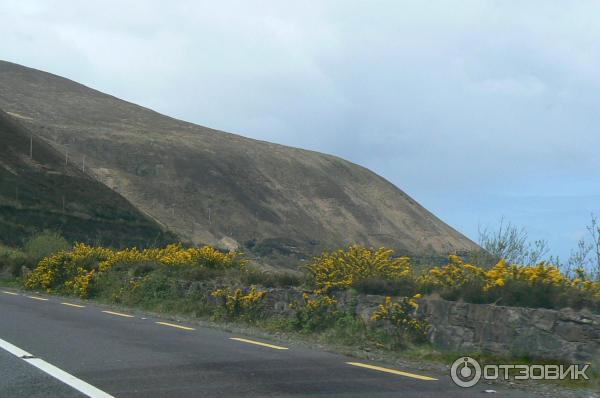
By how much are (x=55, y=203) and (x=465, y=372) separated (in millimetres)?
51781

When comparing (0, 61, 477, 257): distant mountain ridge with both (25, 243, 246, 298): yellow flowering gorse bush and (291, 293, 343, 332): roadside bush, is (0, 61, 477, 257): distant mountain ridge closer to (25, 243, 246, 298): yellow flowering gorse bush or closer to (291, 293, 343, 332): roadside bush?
(25, 243, 246, 298): yellow flowering gorse bush

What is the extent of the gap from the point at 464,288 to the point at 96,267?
15537 millimetres

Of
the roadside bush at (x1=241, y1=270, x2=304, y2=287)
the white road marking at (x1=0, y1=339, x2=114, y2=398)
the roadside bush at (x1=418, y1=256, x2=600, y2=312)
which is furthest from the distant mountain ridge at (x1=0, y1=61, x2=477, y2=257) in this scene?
the white road marking at (x1=0, y1=339, x2=114, y2=398)

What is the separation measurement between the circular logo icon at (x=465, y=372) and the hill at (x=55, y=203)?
1779 inches

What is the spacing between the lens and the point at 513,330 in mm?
9883

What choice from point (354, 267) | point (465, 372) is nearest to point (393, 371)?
point (465, 372)

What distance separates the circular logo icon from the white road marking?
13.0ft

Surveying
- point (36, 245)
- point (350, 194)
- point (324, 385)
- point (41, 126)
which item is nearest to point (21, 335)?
point (324, 385)

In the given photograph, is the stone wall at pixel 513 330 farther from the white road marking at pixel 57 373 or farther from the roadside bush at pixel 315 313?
the white road marking at pixel 57 373

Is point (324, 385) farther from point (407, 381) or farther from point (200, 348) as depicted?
point (200, 348)

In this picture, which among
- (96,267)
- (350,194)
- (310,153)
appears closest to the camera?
(96,267)

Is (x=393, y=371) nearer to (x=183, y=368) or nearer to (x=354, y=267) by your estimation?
(x=183, y=368)

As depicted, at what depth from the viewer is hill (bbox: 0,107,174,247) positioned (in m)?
52.8

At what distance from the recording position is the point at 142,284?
19781 millimetres
